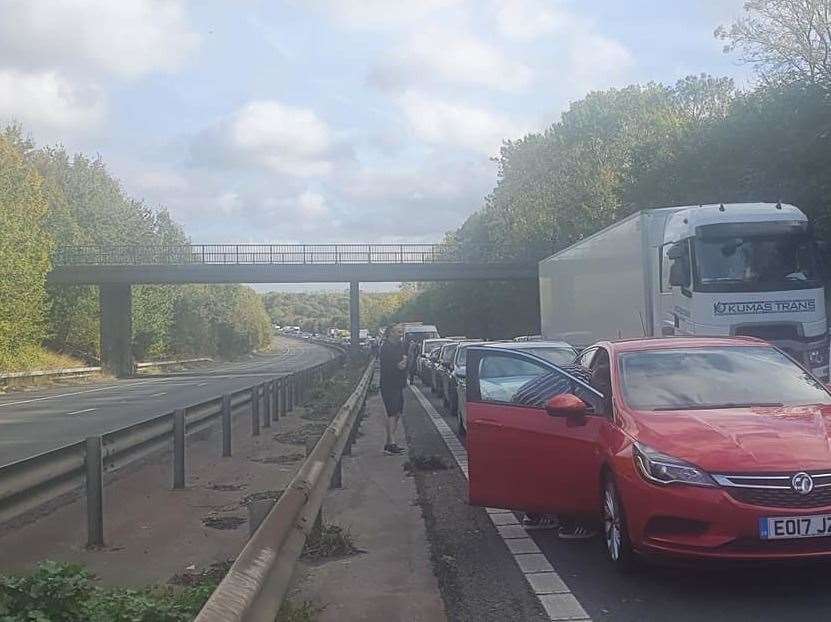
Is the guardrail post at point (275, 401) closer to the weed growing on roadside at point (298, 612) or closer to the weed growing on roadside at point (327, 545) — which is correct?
the weed growing on roadside at point (327, 545)

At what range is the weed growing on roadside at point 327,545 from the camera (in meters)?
7.59

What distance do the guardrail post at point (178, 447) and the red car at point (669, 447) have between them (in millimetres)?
3834

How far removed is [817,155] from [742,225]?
13.1 m

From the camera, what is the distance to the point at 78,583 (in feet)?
16.4

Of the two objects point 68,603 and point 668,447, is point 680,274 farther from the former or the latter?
point 68,603

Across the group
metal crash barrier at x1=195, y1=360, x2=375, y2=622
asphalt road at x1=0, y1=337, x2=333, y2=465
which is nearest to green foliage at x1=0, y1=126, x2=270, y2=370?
asphalt road at x1=0, y1=337, x2=333, y2=465

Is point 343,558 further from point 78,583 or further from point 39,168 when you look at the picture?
point 39,168

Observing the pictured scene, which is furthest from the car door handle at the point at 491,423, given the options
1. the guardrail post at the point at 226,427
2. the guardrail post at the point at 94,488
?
the guardrail post at the point at 226,427

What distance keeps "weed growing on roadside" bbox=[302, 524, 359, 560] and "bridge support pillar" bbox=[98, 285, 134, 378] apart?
49.2 metres

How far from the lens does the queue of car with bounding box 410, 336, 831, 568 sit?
5848 mm

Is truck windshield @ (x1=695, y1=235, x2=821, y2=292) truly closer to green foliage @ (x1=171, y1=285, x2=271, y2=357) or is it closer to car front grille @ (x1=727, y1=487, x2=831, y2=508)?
car front grille @ (x1=727, y1=487, x2=831, y2=508)

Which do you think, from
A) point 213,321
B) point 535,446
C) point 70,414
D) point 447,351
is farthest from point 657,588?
point 213,321

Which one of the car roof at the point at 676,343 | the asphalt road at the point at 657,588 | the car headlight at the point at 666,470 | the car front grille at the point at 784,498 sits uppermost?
the car roof at the point at 676,343

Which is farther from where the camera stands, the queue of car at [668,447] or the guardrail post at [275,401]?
the guardrail post at [275,401]
